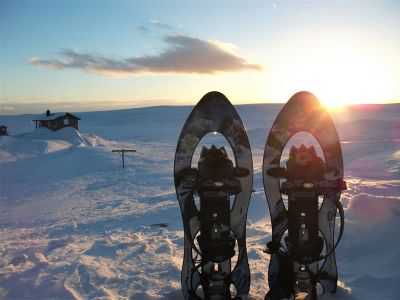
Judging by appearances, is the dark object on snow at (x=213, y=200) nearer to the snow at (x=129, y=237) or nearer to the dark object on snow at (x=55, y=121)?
the snow at (x=129, y=237)

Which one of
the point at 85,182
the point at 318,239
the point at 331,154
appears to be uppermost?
the point at 331,154

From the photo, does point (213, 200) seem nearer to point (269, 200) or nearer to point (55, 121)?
point (269, 200)

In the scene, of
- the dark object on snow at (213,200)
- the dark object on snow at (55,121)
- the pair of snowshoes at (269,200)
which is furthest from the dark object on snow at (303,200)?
the dark object on snow at (55,121)

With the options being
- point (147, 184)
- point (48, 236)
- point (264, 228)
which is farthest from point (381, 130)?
point (48, 236)

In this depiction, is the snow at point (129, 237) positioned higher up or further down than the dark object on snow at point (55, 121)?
further down

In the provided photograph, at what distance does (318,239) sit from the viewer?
3.79 metres

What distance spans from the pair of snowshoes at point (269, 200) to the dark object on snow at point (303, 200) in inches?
0.4

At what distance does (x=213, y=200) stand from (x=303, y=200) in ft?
3.20

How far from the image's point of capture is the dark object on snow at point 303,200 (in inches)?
147

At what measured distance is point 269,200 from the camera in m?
4.43

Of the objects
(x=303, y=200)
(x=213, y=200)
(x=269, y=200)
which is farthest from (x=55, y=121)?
(x=303, y=200)

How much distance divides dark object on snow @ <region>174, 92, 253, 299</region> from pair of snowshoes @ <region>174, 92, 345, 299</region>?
11 mm

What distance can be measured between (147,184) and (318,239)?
10.5 m

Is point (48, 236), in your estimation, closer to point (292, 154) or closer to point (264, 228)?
point (264, 228)
